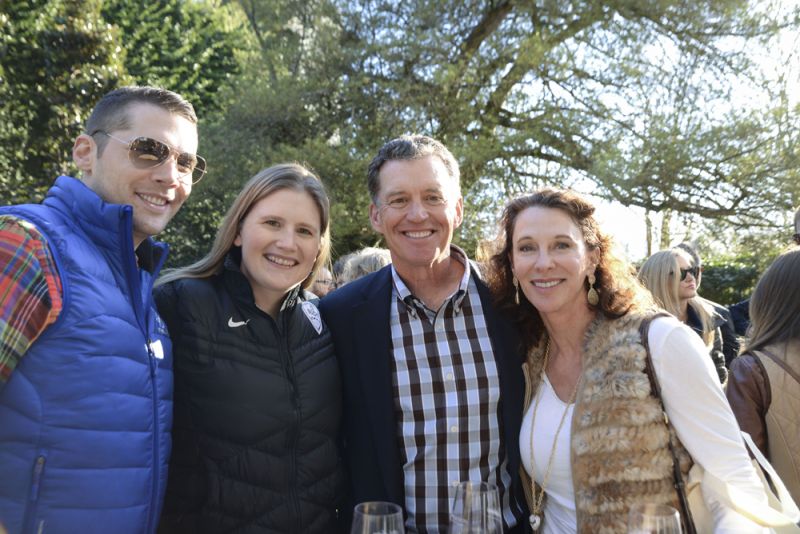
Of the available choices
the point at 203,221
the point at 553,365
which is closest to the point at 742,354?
the point at 553,365

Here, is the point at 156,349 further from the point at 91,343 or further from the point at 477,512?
the point at 477,512

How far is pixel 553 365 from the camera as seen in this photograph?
2.65m

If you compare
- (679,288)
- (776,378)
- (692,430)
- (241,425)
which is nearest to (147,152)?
(241,425)

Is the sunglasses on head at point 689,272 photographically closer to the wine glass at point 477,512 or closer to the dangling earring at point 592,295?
the dangling earring at point 592,295

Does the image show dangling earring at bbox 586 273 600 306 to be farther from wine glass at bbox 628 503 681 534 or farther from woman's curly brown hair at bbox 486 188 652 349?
wine glass at bbox 628 503 681 534

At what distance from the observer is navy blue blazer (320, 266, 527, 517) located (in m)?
2.65

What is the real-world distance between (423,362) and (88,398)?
140 centimetres

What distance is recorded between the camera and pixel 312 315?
2801mm

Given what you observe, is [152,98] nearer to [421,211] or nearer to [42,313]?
[42,313]

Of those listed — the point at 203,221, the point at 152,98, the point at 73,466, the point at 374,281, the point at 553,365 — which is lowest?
the point at 73,466

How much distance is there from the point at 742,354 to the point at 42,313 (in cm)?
289

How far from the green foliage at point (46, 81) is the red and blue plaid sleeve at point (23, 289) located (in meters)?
8.78

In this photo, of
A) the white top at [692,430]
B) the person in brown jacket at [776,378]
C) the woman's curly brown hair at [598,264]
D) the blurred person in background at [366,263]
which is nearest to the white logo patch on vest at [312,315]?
the woman's curly brown hair at [598,264]

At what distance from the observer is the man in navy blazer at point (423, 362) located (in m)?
2.65
